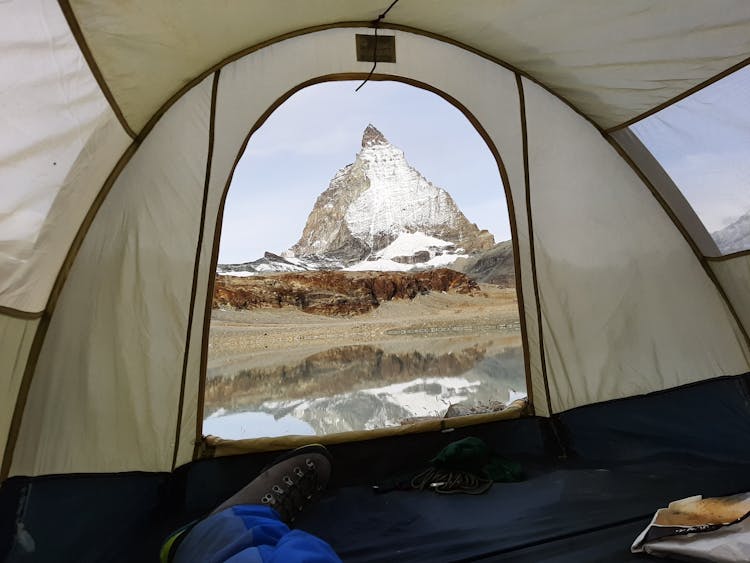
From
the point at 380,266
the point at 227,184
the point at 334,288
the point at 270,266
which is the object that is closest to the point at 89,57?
the point at 227,184

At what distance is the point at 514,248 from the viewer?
2164 mm

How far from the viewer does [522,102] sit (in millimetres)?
2154

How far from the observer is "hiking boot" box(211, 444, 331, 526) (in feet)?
4.83

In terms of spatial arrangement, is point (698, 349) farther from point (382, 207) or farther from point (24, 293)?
point (382, 207)

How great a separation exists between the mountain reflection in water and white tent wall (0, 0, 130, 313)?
72 cm

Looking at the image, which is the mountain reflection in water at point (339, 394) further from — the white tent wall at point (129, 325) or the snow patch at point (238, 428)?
the white tent wall at point (129, 325)

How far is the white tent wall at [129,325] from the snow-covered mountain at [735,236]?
6.31 feet

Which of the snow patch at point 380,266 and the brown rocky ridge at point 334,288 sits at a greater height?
the snow patch at point 380,266

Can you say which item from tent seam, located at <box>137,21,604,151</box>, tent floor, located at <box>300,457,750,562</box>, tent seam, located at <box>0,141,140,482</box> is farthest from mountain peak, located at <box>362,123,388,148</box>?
tent floor, located at <box>300,457,750,562</box>

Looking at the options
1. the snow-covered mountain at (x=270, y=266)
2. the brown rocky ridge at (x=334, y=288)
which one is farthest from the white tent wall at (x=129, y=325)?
the brown rocky ridge at (x=334, y=288)

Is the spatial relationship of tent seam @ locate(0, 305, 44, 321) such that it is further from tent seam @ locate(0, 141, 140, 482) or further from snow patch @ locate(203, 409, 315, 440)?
snow patch @ locate(203, 409, 315, 440)

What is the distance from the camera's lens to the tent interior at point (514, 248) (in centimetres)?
137

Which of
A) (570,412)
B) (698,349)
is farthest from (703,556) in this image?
(698,349)

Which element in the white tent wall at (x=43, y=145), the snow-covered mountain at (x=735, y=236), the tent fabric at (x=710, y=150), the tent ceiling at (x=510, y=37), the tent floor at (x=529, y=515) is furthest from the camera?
the snow-covered mountain at (x=735, y=236)
